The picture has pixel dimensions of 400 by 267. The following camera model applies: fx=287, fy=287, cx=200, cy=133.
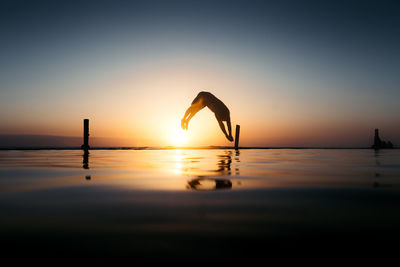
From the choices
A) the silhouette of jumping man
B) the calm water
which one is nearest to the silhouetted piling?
the silhouette of jumping man

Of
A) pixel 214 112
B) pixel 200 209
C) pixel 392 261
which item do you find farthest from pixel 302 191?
pixel 214 112

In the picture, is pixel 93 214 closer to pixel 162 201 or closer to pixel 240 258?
pixel 162 201

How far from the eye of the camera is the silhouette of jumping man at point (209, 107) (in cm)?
1761

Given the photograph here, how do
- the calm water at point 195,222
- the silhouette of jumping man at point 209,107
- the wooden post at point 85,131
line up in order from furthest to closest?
the wooden post at point 85,131
the silhouette of jumping man at point 209,107
the calm water at point 195,222

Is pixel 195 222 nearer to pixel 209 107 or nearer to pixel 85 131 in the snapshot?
pixel 209 107

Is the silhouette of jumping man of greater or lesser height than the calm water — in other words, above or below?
above

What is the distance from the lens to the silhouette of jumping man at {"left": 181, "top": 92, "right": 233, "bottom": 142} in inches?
693

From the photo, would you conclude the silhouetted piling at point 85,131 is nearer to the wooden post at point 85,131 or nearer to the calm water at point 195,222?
the wooden post at point 85,131

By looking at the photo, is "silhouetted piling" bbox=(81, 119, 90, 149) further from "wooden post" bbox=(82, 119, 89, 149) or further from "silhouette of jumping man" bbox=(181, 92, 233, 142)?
"silhouette of jumping man" bbox=(181, 92, 233, 142)

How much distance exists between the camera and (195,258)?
1.43m

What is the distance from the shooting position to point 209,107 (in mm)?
18297

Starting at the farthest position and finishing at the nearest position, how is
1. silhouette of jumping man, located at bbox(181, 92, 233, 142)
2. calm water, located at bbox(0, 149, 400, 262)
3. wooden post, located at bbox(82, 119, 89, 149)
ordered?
wooden post, located at bbox(82, 119, 89, 149)
silhouette of jumping man, located at bbox(181, 92, 233, 142)
calm water, located at bbox(0, 149, 400, 262)

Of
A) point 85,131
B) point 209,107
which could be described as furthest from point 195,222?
point 85,131

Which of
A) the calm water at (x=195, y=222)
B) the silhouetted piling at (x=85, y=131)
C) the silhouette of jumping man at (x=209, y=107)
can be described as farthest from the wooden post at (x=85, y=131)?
the calm water at (x=195, y=222)
